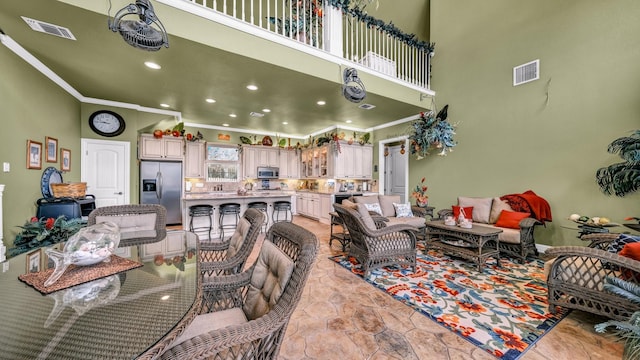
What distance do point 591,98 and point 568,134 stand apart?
1.81 ft

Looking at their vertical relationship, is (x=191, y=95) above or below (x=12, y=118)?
above

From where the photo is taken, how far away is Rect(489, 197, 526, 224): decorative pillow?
4.14 meters

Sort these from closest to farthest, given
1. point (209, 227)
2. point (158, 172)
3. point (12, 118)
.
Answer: point (12, 118) → point (209, 227) → point (158, 172)

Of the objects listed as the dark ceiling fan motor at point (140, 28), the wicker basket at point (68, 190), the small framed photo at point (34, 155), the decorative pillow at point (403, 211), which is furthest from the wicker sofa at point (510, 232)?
the small framed photo at point (34, 155)

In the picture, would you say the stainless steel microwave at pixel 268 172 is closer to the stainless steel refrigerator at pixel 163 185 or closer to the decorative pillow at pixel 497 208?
the stainless steel refrigerator at pixel 163 185

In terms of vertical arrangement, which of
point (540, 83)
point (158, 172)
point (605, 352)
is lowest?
point (605, 352)

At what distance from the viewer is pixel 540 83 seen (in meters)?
4.00

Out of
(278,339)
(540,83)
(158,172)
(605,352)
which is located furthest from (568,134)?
(158,172)

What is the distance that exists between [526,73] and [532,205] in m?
2.32

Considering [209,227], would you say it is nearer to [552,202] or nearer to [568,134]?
[552,202]

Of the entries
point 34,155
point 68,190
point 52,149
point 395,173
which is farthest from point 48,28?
point 395,173

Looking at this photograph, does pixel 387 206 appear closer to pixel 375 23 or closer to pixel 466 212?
pixel 466 212

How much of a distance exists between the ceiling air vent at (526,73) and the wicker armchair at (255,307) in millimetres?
5137

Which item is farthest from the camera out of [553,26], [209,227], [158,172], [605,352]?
[158,172]
